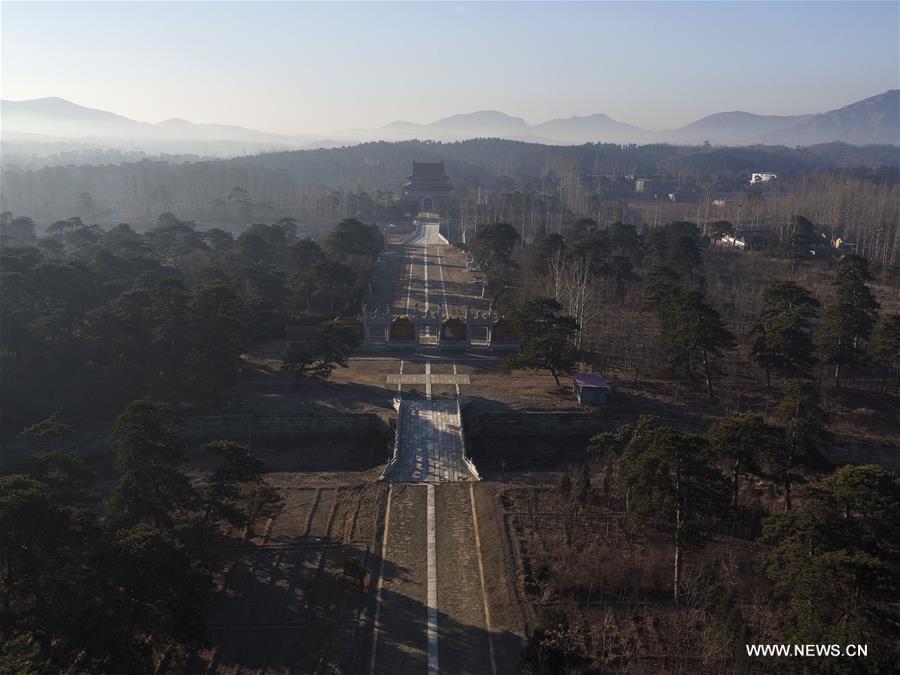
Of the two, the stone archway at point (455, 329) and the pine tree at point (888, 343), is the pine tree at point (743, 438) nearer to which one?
the pine tree at point (888, 343)

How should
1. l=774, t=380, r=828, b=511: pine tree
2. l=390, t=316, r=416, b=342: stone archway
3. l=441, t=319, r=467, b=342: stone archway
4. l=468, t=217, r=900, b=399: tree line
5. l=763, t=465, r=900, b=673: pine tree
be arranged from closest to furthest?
l=763, t=465, r=900, b=673: pine tree < l=774, t=380, r=828, b=511: pine tree < l=468, t=217, r=900, b=399: tree line < l=441, t=319, r=467, b=342: stone archway < l=390, t=316, r=416, b=342: stone archway

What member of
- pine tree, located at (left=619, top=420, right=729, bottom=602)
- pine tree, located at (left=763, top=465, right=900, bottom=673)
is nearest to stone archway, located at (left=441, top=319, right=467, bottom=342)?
pine tree, located at (left=619, top=420, right=729, bottom=602)

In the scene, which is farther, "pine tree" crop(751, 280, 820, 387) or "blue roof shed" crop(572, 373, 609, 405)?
"blue roof shed" crop(572, 373, 609, 405)

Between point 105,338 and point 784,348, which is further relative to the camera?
point 105,338

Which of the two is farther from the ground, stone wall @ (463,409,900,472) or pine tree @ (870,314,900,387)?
pine tree @ (870,314,900,387)

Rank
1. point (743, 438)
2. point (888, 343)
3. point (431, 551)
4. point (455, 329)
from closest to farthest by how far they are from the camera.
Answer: point (431, 551) < point (743, 438) < point (888, 343) < point (455, 329)

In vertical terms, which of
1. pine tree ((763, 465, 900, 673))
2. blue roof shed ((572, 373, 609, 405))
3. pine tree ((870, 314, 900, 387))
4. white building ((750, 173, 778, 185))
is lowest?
Answer: blue roof shed ((572, 373, 609, 405))

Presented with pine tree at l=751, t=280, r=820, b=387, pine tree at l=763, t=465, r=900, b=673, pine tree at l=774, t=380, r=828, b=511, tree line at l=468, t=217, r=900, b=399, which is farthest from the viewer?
tree line at l=468, t=217, r=900, b=399

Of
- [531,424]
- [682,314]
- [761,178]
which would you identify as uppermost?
[761,178]

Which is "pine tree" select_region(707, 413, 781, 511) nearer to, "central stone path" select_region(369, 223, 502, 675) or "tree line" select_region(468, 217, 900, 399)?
"central stone path" select_region(369, 223, 502, 675)

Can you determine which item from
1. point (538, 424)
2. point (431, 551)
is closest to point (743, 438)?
point (431, 551)

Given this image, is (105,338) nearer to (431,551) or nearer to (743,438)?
(431,551)
